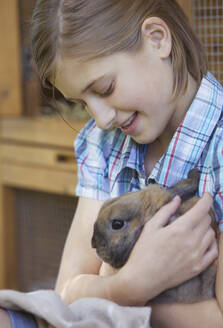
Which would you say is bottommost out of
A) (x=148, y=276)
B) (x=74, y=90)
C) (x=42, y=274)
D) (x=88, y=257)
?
(x=42, y=274)

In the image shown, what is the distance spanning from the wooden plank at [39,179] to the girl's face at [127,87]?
2.98 ft

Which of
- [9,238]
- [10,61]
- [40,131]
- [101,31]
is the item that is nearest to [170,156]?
[101,31]

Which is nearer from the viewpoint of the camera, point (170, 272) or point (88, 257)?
point (170, 272)

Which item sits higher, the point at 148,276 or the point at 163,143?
the point at 163,143

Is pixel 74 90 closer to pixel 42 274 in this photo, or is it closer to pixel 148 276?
pixel 148 276

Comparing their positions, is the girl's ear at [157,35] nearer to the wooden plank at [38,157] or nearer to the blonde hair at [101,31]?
the blonde hair at [101,31]

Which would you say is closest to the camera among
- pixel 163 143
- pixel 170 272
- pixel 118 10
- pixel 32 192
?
pixel 170 272

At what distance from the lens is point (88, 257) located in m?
1.11

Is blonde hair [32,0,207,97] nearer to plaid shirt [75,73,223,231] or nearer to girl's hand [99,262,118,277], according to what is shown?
plaid shirt [75,73,223,231]

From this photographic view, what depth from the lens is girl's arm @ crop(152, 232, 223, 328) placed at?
2.73ft

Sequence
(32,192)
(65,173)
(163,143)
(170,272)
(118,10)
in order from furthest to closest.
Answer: (32,192) < (65,173) < (163,143) < (118,10) < (170,272)

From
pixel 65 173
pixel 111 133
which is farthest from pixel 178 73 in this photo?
pixel 65 173

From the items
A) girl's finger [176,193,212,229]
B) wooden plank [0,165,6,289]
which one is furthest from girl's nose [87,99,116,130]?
wooden plank [0,165,6,289]

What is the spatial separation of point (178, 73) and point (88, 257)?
0.45 m
